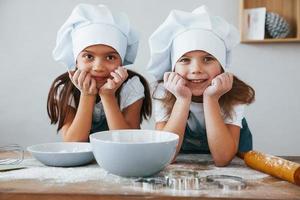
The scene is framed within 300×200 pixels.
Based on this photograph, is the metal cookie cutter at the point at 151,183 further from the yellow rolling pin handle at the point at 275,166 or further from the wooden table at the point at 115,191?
the yellow rolling pin handle at the point at 275,166

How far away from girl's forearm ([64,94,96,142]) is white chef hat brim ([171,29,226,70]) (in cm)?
25

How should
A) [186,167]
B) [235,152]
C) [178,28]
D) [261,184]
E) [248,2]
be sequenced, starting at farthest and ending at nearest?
[248,2]
[178,28]
[235,152]
[186,167]
[261,184]

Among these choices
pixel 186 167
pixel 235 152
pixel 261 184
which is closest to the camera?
pixel 261 184

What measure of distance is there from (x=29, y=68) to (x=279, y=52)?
1306mm

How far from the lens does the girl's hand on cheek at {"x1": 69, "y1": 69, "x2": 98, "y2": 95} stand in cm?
103

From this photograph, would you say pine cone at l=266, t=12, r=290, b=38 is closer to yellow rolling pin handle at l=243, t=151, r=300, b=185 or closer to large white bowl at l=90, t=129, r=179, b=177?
yellow rolling pin handle at l=243, t=151, r=300, b=185

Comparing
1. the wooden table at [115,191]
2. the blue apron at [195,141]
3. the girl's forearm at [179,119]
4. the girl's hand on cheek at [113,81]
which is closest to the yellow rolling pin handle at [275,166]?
the wooden table at [115,191]

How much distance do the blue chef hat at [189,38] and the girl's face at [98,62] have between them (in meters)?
0.12

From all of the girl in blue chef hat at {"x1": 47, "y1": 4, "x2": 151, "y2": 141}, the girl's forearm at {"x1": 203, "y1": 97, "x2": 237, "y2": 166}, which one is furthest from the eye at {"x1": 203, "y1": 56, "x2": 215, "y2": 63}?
the girl in blue chef hat at {"x1": 47, "y1": 4, "x2": 151, "y2": 141}

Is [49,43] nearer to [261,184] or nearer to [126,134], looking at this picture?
[126,134]

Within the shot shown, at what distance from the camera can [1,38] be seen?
2141 millimetres

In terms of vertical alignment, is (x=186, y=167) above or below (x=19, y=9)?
below

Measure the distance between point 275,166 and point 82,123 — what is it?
54 cm

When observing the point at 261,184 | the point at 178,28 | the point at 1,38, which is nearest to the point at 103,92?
the point at 178,28
